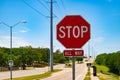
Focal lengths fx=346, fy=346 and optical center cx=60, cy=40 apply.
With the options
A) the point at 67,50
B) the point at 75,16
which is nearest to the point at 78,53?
the point at 67,50

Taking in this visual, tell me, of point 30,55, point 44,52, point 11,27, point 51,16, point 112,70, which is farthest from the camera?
point 44,52

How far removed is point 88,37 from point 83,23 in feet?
1.08

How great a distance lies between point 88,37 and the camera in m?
7.59

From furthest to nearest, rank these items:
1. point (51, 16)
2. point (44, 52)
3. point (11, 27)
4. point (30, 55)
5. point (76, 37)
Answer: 1. point (44, 52)
2. point (30, 55)
3. point (51, 16)
4. point (11, 27)
5. point (76, 37)

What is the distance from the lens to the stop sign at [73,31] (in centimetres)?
757

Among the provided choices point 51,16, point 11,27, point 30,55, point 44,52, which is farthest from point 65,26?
point 44,52

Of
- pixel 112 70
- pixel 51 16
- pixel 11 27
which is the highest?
pixel 51 16

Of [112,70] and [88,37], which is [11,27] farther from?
[112,70]

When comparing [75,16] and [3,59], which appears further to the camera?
[3,59]

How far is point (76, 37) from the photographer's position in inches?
298

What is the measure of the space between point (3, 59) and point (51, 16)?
39.3 meters

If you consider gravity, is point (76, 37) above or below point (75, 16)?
below

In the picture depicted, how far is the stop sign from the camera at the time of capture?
757 cm

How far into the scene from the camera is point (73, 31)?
7.54 m
